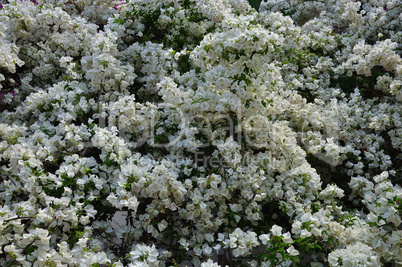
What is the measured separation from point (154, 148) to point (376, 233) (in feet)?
6.14

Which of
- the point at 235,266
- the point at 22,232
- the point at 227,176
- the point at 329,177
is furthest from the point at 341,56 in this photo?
the point at 22,232

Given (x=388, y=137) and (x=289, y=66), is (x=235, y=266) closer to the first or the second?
(x=388, y=137)

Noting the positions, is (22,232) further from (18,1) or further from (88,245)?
(18,1)

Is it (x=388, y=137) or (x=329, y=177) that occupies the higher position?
(x=388, y=137)

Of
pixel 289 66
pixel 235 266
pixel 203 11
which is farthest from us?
pixel 289 66

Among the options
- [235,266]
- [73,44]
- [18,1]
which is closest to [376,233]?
[235,266]

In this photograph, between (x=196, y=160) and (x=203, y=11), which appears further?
(x=203, y=11)

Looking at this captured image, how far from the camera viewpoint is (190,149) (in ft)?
9.09

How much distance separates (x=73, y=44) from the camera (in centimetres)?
366

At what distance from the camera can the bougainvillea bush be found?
7.56 feet

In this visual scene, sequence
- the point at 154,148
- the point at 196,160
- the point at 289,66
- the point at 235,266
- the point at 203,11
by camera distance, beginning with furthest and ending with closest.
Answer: the point at 289,66, the point at 203,11, the point at 154,148, the point at 196,160, the point at 235,266

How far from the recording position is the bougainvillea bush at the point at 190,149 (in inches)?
90.7

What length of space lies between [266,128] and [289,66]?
1509mm

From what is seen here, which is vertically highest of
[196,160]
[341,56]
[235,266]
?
[341,56]
